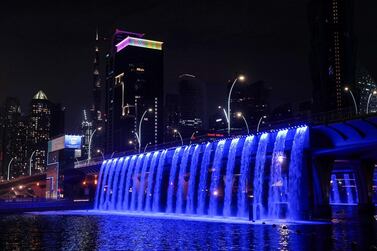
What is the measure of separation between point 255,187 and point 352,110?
55.1 ft

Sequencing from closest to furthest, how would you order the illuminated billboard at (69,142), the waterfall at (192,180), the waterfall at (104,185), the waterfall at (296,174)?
the waterfall at (296,174) → the waterfall at (192,180) → the waterfall at (104,185) → the illuminated billboard at (69,142)

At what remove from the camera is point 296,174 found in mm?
54594

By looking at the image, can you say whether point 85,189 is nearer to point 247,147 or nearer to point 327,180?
point 247,147

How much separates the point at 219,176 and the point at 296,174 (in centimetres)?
1748

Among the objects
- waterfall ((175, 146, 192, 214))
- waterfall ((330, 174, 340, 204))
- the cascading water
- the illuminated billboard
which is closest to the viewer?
the cascading water

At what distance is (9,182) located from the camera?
17500 centimetres

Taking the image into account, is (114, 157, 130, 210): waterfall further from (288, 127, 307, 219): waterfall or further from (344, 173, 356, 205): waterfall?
(288, 127, 307, 219): waterfall

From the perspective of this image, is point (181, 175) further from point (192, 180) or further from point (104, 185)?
point (104, 185)

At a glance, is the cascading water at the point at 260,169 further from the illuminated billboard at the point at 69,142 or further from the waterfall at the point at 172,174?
the illuminated billboard at the point at 69,142

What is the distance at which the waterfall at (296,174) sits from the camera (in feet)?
175

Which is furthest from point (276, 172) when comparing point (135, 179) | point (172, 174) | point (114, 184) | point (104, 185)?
point (104, 185)

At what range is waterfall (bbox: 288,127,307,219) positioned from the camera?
53.4 m

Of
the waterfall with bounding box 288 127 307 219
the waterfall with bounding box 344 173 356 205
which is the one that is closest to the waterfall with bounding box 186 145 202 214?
the waterfall with bounding box 288 127 307 219

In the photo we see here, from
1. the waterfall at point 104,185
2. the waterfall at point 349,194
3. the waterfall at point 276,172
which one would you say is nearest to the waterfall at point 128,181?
the waterfall at point 104,185
